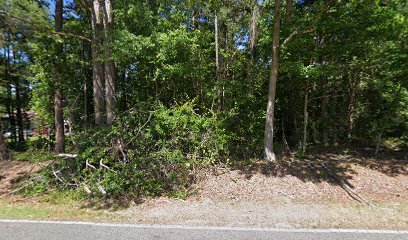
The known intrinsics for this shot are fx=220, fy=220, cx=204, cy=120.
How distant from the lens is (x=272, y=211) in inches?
186

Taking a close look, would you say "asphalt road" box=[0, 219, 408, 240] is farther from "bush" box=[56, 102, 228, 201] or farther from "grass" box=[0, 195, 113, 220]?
"bush" box=[56, 102, 228, 201]

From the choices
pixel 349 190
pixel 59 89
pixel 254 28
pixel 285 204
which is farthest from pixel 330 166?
pixel 59 89

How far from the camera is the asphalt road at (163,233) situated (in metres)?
3.66

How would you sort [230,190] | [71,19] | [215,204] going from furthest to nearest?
[71,19], [230,190], [215,204]

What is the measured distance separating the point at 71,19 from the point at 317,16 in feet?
34.7

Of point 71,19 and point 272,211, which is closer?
point 272,211

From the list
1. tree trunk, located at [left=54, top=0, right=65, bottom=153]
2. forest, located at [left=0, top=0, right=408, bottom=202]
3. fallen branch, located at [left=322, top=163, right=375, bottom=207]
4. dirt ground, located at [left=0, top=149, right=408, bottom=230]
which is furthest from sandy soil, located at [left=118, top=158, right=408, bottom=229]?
tree trunk, located at [left=54, top=0, right=65, bottom=153]

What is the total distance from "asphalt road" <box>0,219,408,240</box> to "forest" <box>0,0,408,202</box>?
1561 millimetres

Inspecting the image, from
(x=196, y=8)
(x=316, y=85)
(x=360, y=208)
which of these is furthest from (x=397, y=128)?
(x=196, y=8)

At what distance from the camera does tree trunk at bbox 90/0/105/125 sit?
7.75 m

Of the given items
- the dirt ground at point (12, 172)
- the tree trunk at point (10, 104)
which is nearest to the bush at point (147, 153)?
the dirt ground at point (12, 172)

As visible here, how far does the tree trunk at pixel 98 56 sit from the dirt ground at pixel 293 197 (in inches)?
128

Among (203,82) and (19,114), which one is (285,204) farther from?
(19,114)

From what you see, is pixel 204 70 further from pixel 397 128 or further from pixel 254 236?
pixel 397 128
